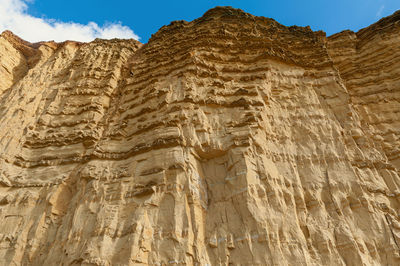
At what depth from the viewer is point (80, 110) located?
834 cm

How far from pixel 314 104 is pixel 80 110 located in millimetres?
6997

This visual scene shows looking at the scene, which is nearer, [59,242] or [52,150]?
[59,242]

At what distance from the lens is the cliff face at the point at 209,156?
5.12 metres

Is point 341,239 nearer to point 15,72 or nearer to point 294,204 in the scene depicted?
point 294,204

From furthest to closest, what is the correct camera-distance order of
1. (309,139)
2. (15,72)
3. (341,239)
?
(15,72), (309,139), (341,239)

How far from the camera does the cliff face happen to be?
512 centimetres

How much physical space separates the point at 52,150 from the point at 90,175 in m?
1.80

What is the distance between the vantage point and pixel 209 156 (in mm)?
6484

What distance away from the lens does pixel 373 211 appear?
5543mm

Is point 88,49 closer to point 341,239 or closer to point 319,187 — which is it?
point 319,187

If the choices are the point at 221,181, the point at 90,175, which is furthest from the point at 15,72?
the point at 221,181

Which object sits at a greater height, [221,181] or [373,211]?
[221,181]

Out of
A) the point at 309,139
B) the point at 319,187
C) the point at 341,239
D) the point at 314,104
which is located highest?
the point at 314,104

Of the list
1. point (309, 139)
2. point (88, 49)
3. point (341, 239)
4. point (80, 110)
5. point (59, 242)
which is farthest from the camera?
point (88, 49)
